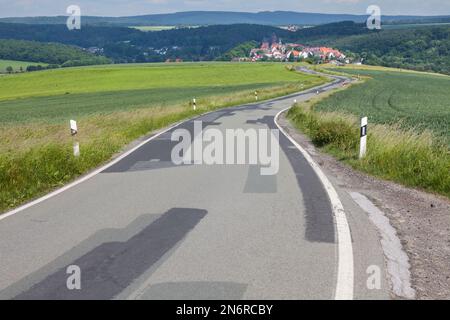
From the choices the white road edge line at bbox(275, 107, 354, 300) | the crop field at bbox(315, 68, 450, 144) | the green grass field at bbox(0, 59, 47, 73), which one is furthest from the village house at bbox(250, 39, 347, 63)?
the white road edge line at bbox(275, 107, 354, 300)

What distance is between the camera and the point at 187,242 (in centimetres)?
643

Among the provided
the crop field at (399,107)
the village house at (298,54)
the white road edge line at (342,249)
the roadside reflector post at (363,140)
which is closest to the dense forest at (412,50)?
the village house at (298,54)

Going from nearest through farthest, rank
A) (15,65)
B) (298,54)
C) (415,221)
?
(415,221) < (15,65) < (298,54)

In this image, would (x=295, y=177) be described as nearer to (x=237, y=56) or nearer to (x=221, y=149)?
(x=221, y=149)

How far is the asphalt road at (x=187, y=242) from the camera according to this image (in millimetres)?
4949

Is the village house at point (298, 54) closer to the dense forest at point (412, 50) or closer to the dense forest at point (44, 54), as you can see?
the dense forest at point (412, 50)

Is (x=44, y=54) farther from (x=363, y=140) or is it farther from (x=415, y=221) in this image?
(x=415, y=221)

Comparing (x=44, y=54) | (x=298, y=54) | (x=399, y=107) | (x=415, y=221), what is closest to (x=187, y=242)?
(x=415, y=221)

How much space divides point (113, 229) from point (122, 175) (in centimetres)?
449

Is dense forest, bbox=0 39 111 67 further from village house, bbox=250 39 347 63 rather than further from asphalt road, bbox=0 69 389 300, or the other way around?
asphalt road, bbox=0 69 389 300

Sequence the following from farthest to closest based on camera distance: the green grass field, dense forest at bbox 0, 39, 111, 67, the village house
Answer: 1. the village house
2. dense forest at bbox 0, 39, 111, 67
3. the green grass field

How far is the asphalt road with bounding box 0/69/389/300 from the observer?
4.95 meters

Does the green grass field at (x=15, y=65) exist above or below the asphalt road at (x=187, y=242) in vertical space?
above

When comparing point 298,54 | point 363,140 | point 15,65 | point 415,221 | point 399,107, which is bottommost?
point 399,107
